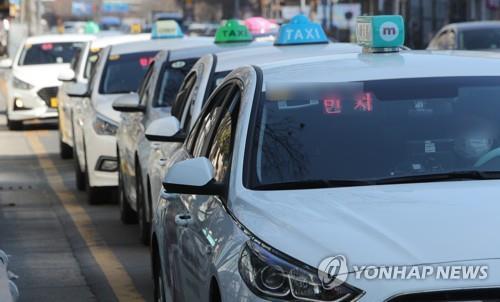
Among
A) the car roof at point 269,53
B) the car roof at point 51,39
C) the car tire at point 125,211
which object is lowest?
the car roof at point 51,39

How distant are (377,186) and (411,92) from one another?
708 millimetres

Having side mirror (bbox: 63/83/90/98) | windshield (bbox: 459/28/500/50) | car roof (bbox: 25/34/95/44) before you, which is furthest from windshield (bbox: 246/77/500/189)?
car roof (bbox: 25/34/95/44)

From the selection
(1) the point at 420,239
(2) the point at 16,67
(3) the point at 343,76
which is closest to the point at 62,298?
(3) the point at 343,76

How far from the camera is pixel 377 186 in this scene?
5512 millimetres

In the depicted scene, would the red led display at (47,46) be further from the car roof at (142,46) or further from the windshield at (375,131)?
the windshield at (375,131)

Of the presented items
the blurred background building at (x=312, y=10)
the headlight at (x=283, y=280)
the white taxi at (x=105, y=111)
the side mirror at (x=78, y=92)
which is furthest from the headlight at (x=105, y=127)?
the blurred background building at (x=312, y=10)

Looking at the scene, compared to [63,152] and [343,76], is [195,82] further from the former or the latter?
[63,152]

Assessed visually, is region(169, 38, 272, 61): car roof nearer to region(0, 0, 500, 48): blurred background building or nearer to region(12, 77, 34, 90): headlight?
region(12, 77, 34, 90): headlight

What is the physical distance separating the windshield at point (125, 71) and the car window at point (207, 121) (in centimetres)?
842

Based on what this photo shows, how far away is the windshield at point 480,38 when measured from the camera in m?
24.1

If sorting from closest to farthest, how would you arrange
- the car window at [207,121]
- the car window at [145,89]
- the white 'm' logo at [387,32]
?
1. the car window at [207,121]
2. the white 'm' logo at [387,32]
3. the car window at [145,89]

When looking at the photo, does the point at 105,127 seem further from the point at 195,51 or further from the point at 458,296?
the point at 458,296

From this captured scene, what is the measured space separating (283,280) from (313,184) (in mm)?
855

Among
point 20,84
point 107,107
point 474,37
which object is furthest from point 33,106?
point 107,107
